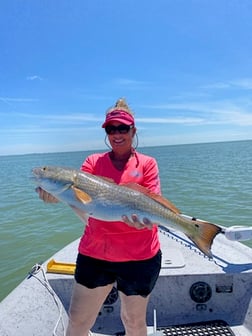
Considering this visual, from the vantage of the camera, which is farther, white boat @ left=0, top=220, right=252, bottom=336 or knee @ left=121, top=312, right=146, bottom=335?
white boat @ left=0, top=220, right=252, bottom=336

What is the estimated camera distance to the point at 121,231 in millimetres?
2607

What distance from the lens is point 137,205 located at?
104 inches

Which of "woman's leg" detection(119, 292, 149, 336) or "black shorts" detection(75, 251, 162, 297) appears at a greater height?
"black shorts" detection(75, 251, 162, 297)

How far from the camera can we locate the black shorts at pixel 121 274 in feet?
8.46

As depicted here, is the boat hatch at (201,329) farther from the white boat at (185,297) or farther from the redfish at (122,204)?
the redfish at (122,204)

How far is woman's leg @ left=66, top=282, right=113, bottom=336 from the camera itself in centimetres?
261

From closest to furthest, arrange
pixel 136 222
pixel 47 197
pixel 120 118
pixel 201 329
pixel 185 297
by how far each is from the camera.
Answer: pixel 136 222, pixel 120 118, pixel 47 197, pixel 201 329, pixel 185 297

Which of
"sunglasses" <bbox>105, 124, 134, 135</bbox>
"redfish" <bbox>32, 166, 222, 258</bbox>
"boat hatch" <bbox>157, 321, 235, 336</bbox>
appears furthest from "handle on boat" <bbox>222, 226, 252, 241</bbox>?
"sunglasses" <bbox>105, 124, 134, 135</bbox>

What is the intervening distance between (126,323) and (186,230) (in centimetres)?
96

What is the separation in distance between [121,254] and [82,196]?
564 mm

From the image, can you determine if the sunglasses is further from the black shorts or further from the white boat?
the white boat

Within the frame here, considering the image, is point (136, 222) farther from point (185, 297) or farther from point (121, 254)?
point (185, 297)

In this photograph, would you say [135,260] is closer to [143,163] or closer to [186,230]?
[186,230]

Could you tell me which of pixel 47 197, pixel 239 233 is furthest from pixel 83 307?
pixel 239 233
